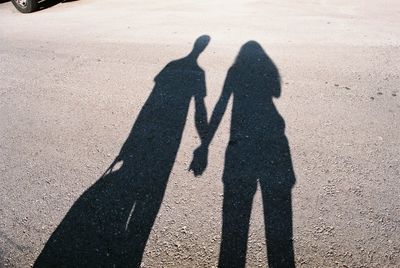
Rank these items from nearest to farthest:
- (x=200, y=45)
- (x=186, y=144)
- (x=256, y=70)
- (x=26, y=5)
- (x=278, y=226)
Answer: (x=278, y=226) → (x=186, y=144) → (x=256, y=70) → (x=200, y=45) → (x=26, y=5)

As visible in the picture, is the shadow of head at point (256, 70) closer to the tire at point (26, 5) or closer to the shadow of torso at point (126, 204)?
the shadow of torso at point (126, 204)

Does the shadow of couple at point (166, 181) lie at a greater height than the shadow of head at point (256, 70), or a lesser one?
lesser

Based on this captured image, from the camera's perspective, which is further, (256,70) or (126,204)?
(256,70)

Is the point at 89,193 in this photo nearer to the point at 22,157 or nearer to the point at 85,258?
the point at 85,258

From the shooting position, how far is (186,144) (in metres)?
4.14

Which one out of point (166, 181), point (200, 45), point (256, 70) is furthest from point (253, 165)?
point (200, 45)

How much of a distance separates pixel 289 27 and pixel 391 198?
5.36 meters

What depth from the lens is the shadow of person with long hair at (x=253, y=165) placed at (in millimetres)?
2984

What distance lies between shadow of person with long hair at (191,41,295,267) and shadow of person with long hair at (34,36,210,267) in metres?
0.46

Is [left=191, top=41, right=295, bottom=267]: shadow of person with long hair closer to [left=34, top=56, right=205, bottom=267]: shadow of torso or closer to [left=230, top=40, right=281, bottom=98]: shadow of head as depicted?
[left=230, top=40, right=281, bottom=98]: shadow of head

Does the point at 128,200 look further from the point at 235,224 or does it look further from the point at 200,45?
the point at 200,45

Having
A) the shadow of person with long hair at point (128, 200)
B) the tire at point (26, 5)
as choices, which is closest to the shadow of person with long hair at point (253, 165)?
the shadow of person with long hair at point (128, 200)

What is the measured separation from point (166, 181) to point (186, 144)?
672 mm

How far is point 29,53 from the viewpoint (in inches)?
281
